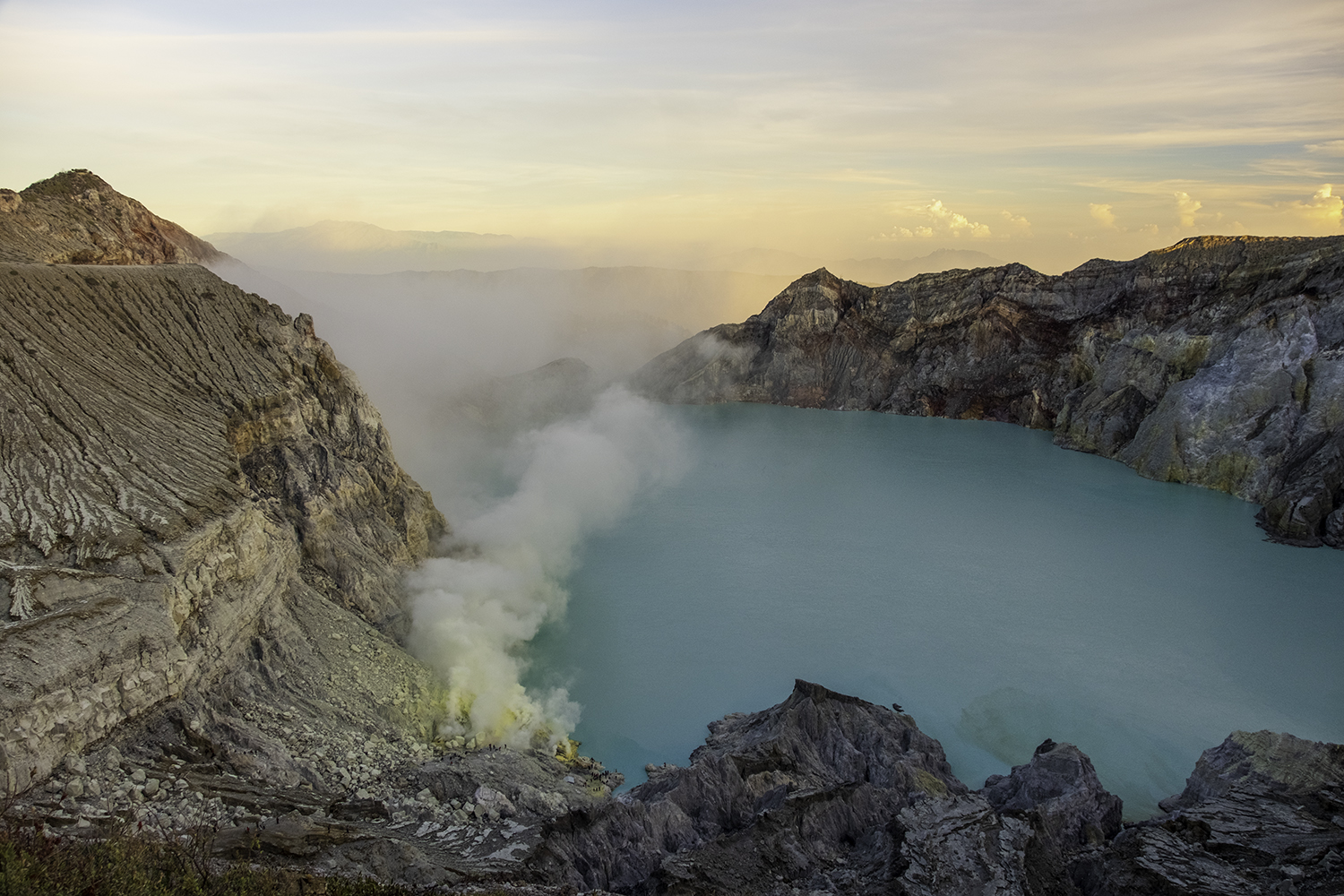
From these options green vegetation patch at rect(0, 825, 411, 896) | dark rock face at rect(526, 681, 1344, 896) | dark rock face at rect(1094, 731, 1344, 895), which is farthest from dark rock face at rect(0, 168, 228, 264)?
dark rock face at rect(1094, 731, 1344, 895)

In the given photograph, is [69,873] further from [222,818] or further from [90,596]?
[90,596]

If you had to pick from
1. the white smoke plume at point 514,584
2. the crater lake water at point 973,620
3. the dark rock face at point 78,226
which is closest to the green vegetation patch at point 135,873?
the white smoke plume at point 514,584

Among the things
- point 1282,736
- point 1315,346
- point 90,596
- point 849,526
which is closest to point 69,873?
point 90,596

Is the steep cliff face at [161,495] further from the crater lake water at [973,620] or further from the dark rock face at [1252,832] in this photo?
the dark rock face at [1252,832]

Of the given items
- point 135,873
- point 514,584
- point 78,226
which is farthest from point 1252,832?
point 78,226

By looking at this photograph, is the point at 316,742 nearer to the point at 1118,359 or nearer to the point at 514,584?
the point at 514,584

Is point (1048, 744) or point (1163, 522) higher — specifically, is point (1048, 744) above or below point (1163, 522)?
below

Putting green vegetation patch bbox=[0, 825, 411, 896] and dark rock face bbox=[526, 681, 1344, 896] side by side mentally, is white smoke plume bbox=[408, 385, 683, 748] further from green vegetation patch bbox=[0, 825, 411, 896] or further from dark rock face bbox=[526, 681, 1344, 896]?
green vegetation patch bbox=[0, 825, 411, 896]
